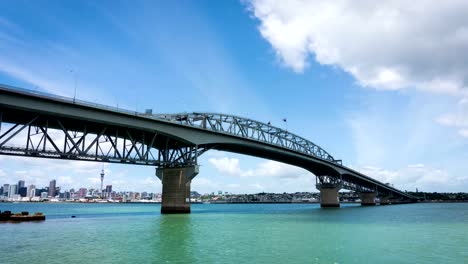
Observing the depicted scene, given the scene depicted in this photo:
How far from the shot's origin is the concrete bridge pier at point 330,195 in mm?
134625

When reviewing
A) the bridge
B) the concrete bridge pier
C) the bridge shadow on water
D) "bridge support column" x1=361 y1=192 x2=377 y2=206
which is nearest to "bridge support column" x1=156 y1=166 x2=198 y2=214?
the bridge

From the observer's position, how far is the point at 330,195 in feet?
448

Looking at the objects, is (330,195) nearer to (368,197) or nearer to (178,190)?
(368,197)

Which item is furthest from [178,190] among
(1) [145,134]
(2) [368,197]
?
(2) [368,197]

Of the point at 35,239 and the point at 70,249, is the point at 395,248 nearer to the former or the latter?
the point at 70,249

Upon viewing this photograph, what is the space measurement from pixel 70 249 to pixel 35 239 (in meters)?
8.15

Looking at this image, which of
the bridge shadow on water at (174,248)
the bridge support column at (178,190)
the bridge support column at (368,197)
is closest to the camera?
the bridge shadow on water at (174,248)

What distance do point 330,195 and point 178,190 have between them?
3217 inches

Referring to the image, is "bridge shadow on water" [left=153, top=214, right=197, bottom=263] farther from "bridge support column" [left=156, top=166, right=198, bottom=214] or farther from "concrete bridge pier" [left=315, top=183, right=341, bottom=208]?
"concrete bridge pier" [left=315, top=183, right=341, bottom=208]

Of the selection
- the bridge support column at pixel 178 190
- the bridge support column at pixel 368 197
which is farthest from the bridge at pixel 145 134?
the bridge support column at pixel 368 197

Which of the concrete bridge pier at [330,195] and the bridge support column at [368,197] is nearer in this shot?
the concrete bridge pier at [330,195]

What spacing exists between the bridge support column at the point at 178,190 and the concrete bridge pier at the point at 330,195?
3027 inches

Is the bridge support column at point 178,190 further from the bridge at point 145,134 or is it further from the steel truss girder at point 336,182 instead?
the steel truss girder at point 336,182

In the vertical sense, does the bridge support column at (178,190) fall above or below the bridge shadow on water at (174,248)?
above
